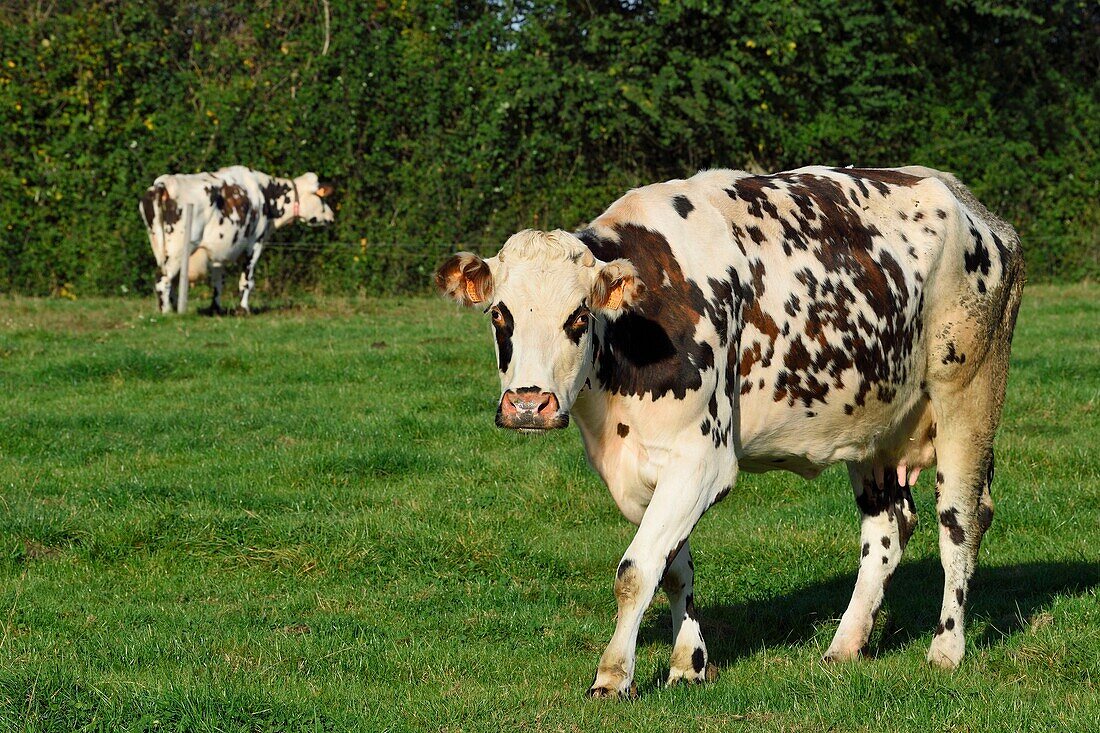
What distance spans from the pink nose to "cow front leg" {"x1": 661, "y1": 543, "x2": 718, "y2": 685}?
3.58 ft

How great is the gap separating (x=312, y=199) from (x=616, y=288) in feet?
51.7

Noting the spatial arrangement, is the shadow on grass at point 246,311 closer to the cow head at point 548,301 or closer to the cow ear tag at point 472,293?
the cow ear tag at point 472,293

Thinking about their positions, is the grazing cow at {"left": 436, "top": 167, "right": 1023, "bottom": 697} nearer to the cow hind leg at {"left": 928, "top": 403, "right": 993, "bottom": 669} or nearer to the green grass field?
the cow hind leg at {"left": 928, "top": 403, "right": 993, "bottom": 669}

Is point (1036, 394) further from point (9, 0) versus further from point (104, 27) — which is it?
point (9, 0)

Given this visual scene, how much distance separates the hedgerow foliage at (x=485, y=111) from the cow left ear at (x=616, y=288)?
16269 mm

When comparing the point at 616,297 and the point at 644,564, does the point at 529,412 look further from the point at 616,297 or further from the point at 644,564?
the point at 644,564

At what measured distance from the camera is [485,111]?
21969mm

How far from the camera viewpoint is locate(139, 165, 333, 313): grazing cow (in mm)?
18969

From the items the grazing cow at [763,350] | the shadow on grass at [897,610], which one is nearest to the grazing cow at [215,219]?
the shadow on grass at [897,610]

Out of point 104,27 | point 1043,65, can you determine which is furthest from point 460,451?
point 1043,65

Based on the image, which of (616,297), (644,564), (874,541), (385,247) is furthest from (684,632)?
(385,247)

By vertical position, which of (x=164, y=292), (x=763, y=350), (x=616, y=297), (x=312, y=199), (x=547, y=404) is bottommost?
(x=164, y=292)

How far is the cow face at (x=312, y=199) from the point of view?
2038cm

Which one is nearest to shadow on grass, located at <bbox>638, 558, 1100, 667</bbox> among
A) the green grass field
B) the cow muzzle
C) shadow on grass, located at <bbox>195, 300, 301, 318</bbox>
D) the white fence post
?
the green grass field
